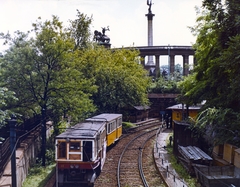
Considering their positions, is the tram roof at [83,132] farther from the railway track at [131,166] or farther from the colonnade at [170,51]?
the colonnade at [170,51]

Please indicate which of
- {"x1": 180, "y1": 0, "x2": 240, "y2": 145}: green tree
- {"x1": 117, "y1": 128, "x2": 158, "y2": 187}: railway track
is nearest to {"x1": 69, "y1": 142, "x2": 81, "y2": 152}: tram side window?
{"x1": 117, "y1": 128, "x2": 158, "y2": 187}: railway track

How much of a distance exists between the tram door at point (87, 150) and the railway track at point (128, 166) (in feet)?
5.46

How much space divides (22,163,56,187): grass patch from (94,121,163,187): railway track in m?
2.79

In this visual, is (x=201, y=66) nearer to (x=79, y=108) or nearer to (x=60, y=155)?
(x=79, y=108)

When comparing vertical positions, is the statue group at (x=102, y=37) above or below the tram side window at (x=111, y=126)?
above

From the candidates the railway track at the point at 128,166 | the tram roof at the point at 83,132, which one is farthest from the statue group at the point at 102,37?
the tram roof at the point at 83,132

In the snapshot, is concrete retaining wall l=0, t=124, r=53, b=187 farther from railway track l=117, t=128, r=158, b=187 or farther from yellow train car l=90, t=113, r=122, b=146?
railway track l=117, t=128, r=158, b=187

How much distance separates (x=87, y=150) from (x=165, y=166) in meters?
5.75

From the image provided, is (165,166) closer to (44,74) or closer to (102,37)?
(44,74)

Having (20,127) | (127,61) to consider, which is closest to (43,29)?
(20,127)

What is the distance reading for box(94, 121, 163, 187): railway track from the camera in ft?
54.2

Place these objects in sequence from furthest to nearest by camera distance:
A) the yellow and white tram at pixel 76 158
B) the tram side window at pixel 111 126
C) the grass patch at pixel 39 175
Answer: the tram side window at pixel 111 126, the grass patch at pixel 39 175, the yellow and white tram at pixel 76 158

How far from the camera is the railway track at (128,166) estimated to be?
16.5 m

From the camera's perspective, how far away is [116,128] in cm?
2495
